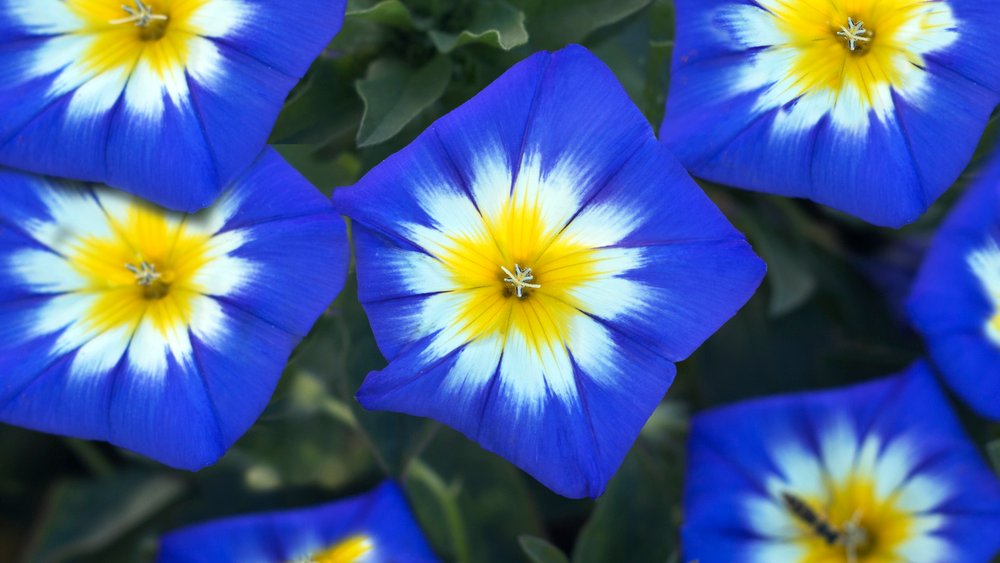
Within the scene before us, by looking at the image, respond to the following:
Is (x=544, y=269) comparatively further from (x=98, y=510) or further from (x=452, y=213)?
(x=98, y=510)

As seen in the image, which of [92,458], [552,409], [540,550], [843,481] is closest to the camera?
[552,409]

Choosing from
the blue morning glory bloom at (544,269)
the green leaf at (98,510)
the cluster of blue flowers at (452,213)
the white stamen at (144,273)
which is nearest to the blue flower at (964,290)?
the cluster of blue flowers at (452,213)

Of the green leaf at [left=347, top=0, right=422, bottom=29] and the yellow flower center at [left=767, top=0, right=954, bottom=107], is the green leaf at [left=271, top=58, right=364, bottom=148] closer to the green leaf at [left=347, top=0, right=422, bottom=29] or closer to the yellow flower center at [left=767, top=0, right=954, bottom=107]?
the green leaf at [left=347, top=0, right=422, bottom=29]

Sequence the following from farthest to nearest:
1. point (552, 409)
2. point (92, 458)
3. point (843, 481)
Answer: point (92, 458), point (843, 481), point (552, 409)

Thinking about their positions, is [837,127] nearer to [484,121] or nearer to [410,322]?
[484,121]

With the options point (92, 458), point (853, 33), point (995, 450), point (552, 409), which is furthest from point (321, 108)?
point (995, 450)

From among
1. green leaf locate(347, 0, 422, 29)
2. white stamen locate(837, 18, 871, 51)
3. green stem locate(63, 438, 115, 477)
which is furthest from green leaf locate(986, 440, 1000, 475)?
green stem locate(63, 438, 115, 477)
